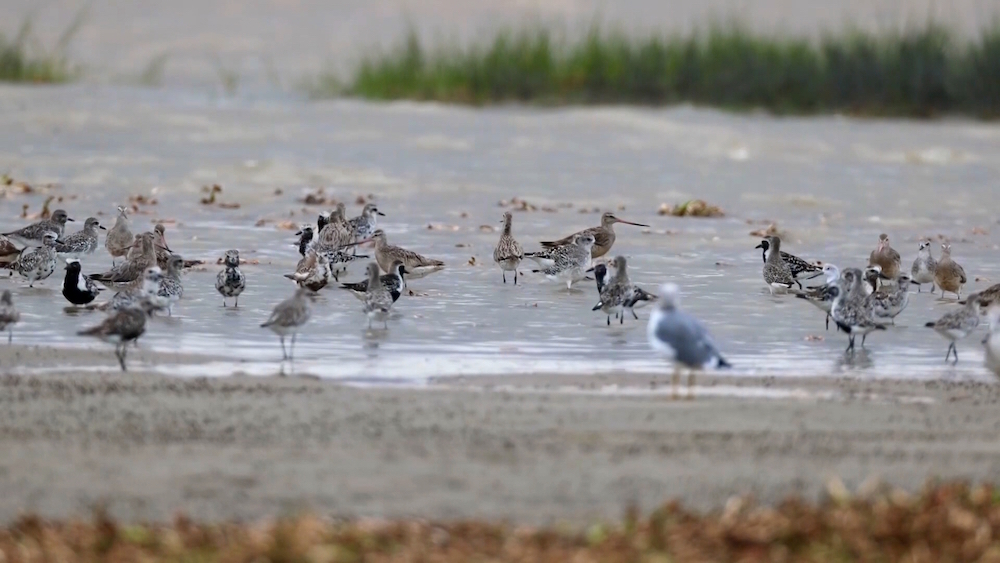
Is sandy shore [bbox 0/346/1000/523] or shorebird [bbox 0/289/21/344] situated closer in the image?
sandy shore [bbox 0/346/1000/523]

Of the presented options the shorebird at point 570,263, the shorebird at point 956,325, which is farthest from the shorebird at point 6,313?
the shorebird at point 956,325

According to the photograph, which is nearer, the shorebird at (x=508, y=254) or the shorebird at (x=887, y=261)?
the shorebird at (x=508, y=254)

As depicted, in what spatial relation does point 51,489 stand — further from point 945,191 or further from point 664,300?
point 945,191

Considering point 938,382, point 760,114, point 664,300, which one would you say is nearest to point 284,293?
point 664,300

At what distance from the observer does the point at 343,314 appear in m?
13.0

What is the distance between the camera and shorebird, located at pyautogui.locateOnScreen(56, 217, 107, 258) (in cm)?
1524

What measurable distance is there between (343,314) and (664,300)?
3.63 metres

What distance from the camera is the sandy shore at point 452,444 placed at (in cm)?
706

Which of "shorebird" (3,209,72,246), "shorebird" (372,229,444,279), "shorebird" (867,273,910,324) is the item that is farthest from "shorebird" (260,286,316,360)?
"shorebird" (3,209,72,246)

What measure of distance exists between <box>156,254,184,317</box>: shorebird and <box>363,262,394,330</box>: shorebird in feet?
4.65

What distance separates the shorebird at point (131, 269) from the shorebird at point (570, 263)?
10.9ft

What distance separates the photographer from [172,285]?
42.0ft

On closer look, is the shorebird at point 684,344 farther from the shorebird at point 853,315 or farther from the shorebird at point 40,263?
the shorebird at point 40,263

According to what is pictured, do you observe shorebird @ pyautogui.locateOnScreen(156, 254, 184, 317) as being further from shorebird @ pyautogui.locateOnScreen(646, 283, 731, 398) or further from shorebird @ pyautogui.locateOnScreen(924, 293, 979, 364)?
shorebird @ pyautogui.locateOnScreen(924, 293, 979, 364)
